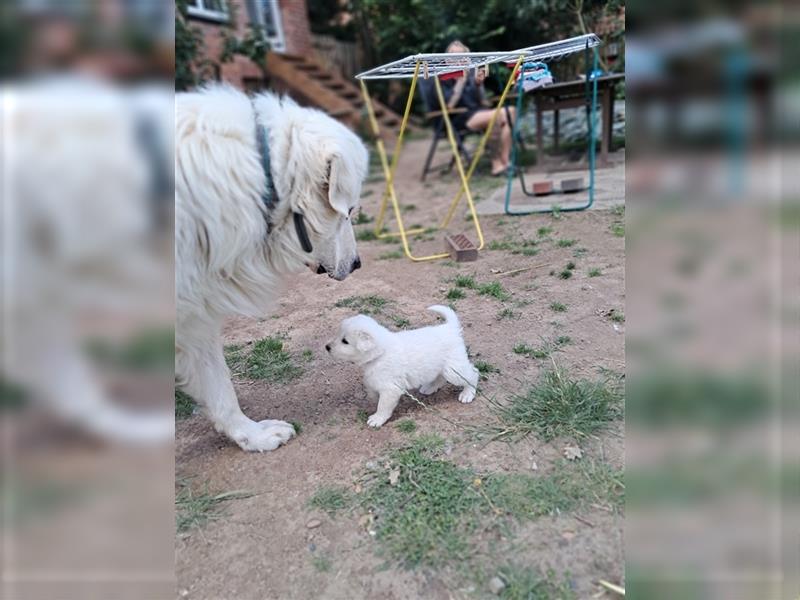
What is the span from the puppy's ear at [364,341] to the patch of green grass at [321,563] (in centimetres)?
97

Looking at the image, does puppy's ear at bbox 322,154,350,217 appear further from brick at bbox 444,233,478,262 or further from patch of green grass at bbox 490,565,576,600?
brick at bbox 444,233,478,262

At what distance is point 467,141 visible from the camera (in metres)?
11.8

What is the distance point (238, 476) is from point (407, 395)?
0.98 metres

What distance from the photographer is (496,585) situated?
166 centimetres

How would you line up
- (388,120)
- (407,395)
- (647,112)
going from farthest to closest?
(388,120)
(407,395)
(647,112)

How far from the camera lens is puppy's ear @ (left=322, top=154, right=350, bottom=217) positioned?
202 centimetres

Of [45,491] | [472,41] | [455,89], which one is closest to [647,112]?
[45,491]

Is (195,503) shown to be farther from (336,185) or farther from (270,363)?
(336,185)

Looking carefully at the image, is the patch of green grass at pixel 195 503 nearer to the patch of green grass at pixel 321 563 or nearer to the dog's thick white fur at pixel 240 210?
the dog's thick white fur at pixel 240 210

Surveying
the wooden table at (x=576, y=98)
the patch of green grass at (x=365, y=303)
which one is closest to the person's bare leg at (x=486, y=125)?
the wooden table at (x=576, y=98)

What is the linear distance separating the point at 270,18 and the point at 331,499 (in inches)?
558

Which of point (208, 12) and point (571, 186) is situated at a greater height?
point (208, 12)

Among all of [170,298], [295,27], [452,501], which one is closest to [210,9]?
[295,27]

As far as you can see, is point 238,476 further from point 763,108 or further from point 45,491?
point 763,108
